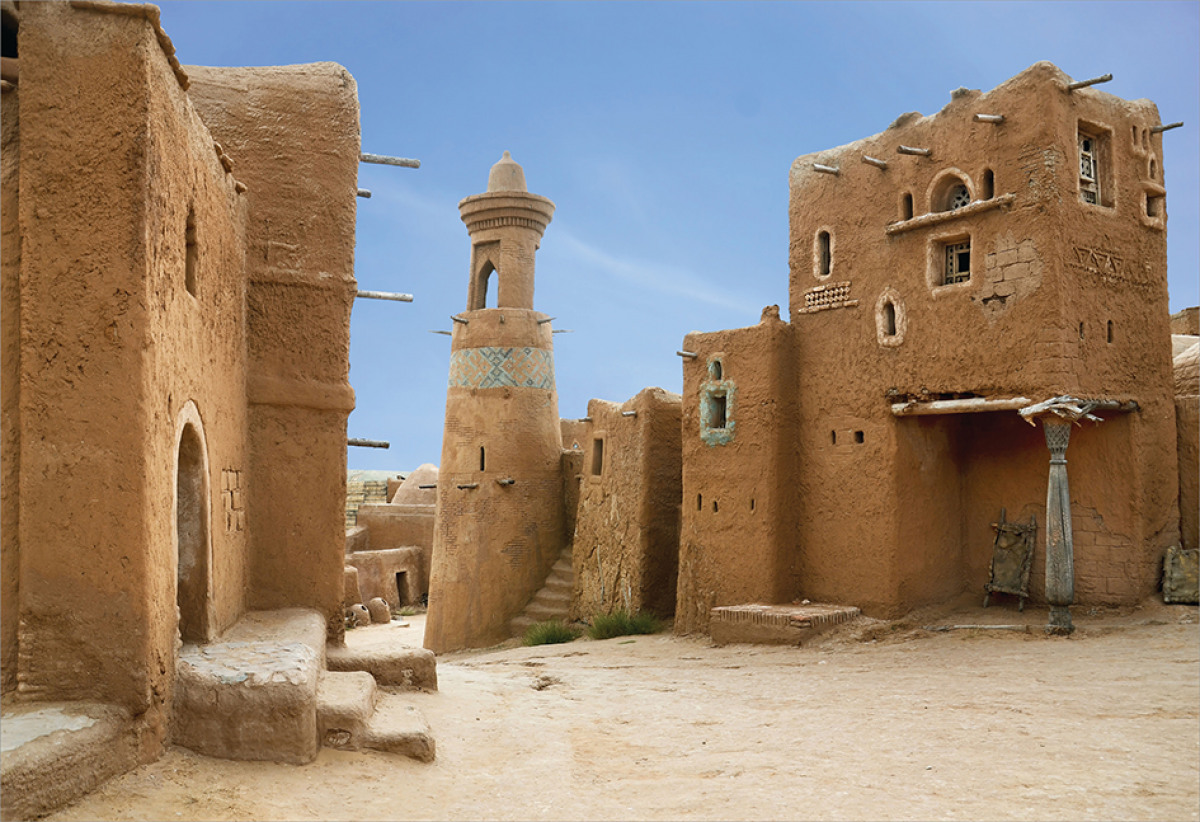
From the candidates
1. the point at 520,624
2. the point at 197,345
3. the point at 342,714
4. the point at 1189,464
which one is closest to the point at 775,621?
the point at 1189,464

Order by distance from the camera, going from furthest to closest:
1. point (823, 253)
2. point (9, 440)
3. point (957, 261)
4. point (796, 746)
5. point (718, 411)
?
1. point (718, 411)
2. point (823, 253)
3. point (957, 261)
4. point (796, 746)
5. point (9, 440)

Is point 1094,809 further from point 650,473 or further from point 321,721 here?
point 650,473

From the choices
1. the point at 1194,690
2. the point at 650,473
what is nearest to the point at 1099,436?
the point at 1194,690

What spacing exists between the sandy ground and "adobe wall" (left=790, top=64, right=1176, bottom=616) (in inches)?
57.4

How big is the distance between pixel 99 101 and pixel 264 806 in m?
3.57

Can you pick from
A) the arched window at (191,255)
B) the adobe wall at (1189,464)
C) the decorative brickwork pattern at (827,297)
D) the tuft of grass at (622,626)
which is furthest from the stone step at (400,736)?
the adobe wall at (1189,464)

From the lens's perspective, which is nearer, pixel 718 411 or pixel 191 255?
pixel 191 255

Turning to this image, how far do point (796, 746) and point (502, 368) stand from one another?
13201 mm

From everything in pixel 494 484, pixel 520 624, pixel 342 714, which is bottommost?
pixel 520 624

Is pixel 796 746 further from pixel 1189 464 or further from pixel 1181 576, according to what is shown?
pixel 1189 464

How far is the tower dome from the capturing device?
19.4 m

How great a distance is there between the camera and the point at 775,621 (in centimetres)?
1124

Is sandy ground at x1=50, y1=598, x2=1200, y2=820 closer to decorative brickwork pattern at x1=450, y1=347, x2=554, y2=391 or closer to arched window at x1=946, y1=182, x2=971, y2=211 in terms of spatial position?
arched window at x1=946, y1=182, x2=971, y2=211

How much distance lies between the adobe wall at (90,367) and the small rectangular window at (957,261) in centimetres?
889
